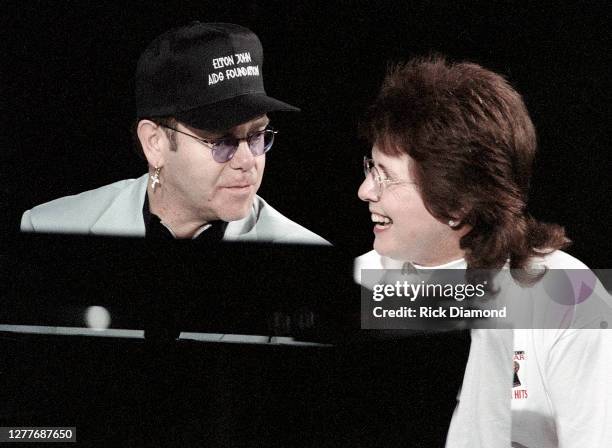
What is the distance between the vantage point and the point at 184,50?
180 cm

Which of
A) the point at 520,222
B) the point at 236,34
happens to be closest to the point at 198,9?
the point at 236,34

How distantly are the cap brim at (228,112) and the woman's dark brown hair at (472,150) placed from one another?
0.25 m

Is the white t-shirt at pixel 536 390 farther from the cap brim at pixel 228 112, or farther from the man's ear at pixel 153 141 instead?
the man's ear at pixel 153 141

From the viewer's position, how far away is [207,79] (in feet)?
5.93

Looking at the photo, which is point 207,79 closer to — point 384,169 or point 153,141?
point 153,141

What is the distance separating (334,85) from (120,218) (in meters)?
0.61

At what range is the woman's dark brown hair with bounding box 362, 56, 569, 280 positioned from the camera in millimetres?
1620

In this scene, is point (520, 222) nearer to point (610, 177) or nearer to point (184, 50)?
point (610, 177)

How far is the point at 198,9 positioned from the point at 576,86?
0.93m

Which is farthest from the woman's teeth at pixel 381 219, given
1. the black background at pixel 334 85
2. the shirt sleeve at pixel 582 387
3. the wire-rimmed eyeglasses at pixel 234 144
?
the shirt sleeve at pixel 582 387

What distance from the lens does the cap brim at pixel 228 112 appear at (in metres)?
1.78

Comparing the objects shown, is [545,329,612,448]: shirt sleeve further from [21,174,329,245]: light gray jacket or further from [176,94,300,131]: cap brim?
[176,94,300,131]: cap brim

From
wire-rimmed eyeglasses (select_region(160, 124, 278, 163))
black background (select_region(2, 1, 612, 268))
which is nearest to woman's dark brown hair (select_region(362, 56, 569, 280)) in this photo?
black background (select_region(2, 1, 612, 268))

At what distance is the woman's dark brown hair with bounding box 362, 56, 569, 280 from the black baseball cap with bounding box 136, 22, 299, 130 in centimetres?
29
